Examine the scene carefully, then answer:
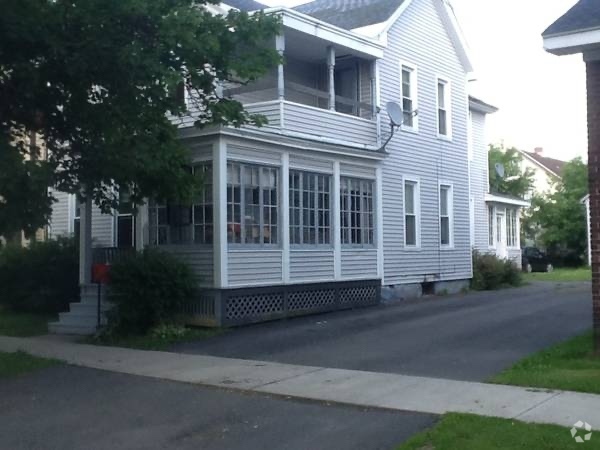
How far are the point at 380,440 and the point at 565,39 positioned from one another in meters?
6.18

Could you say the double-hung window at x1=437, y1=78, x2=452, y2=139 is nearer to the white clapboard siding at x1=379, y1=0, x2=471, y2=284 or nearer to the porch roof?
the white clapboard siding at x1=379, y1=0, x2=471, y2=284

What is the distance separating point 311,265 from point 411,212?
16.3ft

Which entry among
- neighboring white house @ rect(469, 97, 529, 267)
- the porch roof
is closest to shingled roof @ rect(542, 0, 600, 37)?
the porch roof

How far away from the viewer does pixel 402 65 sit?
2197cm

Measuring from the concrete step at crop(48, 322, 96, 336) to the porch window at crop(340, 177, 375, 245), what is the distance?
619cm

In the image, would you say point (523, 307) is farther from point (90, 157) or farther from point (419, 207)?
point (90, 157)

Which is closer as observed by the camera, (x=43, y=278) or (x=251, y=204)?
(x=251, y=204)

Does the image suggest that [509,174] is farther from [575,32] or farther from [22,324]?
[575,32]

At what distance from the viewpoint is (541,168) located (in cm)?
6200

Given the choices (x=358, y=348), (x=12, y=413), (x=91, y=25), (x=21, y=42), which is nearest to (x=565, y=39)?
(x=358, y=348)

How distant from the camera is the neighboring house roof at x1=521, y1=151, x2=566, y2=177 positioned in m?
62.1

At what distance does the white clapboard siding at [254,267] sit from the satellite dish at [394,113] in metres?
5.03

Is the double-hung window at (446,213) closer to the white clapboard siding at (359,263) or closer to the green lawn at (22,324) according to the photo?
the white clapboard siding at (359,263)

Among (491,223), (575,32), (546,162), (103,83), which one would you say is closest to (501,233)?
(491,223)
